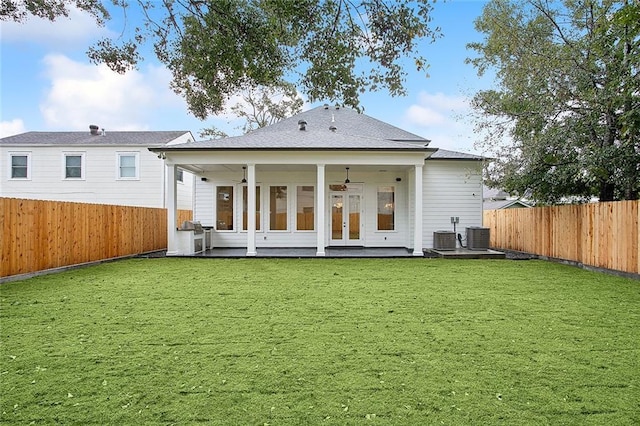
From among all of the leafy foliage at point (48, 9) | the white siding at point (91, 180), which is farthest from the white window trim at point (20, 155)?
the leafy foliage at point (48, 9)

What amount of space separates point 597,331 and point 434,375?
8.26 ft

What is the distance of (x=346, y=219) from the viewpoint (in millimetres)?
14578

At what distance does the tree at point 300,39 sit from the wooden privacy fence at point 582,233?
647cm

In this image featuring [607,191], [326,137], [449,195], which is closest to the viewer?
[607,191]

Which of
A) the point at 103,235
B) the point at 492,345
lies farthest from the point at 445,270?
the point at 103,235

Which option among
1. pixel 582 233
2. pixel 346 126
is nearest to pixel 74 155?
pixel 346 126

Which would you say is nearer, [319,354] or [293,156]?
[319,354]

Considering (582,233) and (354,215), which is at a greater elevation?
(354,215)

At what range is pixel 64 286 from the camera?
7172 millimetres

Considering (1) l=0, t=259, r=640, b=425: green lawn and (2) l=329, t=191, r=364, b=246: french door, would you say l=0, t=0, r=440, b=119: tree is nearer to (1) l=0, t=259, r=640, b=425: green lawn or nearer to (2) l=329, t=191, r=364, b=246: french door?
(1) l=0, t=259, r=640, b=425: green lawn

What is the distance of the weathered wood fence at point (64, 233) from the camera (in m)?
7.68

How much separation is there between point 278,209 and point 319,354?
36.6ft

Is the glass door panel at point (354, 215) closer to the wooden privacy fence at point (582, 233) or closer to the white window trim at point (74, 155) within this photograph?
the wooden privacy fence at point (582, 233)

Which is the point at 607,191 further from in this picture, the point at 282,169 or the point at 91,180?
the point at 91,180
